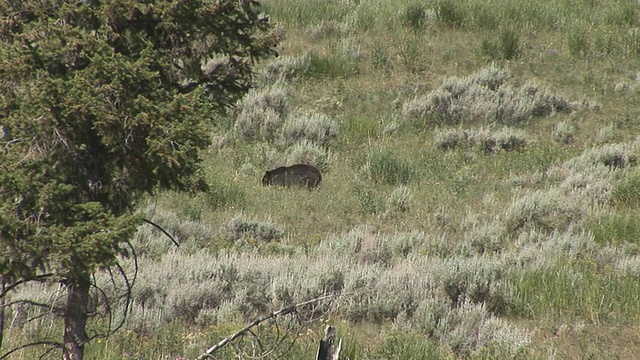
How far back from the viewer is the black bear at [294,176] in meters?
12.5

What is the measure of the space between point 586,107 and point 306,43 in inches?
220

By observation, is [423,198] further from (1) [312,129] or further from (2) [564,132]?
(2) [564,132]

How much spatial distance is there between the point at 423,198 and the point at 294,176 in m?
1.83

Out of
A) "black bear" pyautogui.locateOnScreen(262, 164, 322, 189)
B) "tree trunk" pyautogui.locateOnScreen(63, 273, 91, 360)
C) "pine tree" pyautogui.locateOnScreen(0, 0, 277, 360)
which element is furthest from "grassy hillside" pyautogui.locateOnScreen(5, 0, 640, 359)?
"tree trunk" pyautogui.locateOnScreen(63, 273, 91, 360)

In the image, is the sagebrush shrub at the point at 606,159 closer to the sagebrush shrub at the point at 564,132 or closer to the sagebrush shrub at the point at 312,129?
the sagebrush shrub at the point at 564,132

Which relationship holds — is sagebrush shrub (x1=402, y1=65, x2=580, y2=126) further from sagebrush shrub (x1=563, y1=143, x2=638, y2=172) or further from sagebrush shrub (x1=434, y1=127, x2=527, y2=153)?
sagebrush shrub (x1=563, y1=143, x2=638, y2=172)

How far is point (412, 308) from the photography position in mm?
7738

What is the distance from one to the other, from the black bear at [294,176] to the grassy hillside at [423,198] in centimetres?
16

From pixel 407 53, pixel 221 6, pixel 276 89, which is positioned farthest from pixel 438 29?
pixel 221 6

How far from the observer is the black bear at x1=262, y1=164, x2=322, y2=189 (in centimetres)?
1254

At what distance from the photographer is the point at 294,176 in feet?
41.2

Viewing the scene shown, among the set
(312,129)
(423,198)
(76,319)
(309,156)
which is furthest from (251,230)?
Answer: (76,319)

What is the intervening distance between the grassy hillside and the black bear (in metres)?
0.16

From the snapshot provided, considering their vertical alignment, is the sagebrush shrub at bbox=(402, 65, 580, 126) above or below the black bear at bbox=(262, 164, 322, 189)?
above
